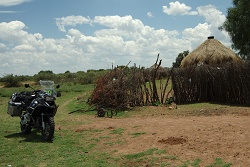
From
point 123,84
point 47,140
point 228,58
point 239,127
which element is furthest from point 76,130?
point 228,58

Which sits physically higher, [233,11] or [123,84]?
[233,11]

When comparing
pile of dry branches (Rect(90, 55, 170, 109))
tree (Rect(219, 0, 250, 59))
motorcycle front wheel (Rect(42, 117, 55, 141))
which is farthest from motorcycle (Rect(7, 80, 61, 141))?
tree (Rect(219, 0, 250, 59))

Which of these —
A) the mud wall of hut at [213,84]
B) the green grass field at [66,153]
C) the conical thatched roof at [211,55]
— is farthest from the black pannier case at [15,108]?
the conical thatched roof at [211,55]

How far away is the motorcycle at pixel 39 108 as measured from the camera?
8094 millimetres

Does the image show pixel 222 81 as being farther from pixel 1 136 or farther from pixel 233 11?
pixel 233 11

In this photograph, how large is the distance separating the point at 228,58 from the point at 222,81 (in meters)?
8.69

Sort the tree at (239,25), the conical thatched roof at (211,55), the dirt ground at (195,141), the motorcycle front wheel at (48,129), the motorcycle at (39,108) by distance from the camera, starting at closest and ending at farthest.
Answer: the dirt ground at (195,141) < the motorcycle front wheel at (48,129) < the motorcycle at (39,108) < the conical thatched roof at (211,55) < the tree at (239,25)

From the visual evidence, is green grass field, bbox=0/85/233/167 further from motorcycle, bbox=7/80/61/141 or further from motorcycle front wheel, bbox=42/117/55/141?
motorcycle, bbox=7/80/61/141

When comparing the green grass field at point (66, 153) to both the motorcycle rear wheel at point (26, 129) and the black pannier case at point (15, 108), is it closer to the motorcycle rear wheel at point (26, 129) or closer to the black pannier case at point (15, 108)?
the motorcycle rear wheel at point (26, 129)

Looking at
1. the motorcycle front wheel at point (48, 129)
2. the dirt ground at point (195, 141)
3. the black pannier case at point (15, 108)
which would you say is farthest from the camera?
the black pannier case at point (15, 108)

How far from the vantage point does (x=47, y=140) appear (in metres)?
8.07

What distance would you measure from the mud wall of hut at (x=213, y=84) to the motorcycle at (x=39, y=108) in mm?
8627

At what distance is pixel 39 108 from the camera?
8.20 metres

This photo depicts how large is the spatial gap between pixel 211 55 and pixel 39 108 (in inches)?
646
